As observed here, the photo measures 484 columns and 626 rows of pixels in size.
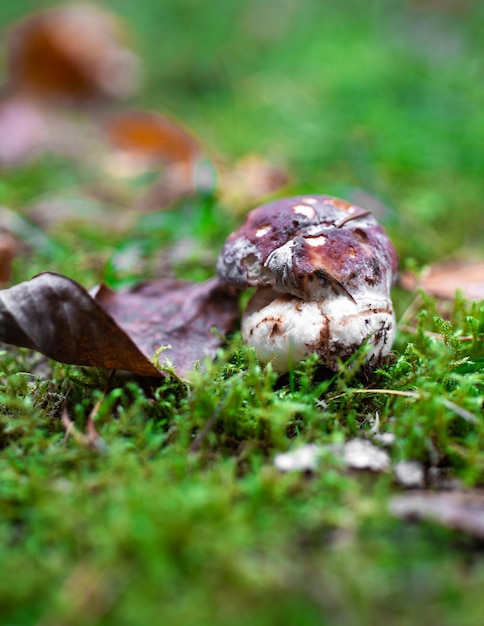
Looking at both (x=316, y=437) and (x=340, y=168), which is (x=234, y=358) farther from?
(x=340, y=168)

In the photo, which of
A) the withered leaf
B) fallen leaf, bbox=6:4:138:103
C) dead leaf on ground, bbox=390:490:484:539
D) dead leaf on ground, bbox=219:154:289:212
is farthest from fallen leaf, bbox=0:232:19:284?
fallen leaf, bbox=6:4:138:103

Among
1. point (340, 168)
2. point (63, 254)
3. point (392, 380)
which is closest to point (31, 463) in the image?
point (392, 380)

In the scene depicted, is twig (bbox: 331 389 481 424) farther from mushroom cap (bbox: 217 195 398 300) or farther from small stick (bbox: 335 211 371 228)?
small stick (bbox: 335 211 371 228)

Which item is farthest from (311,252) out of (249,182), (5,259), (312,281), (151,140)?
(151,140)

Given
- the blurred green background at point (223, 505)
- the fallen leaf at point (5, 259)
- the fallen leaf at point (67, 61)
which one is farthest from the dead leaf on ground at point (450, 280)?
the fallen leaf at point (67, 61)

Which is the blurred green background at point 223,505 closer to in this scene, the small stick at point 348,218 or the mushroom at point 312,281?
the mushroom at point 312,281
